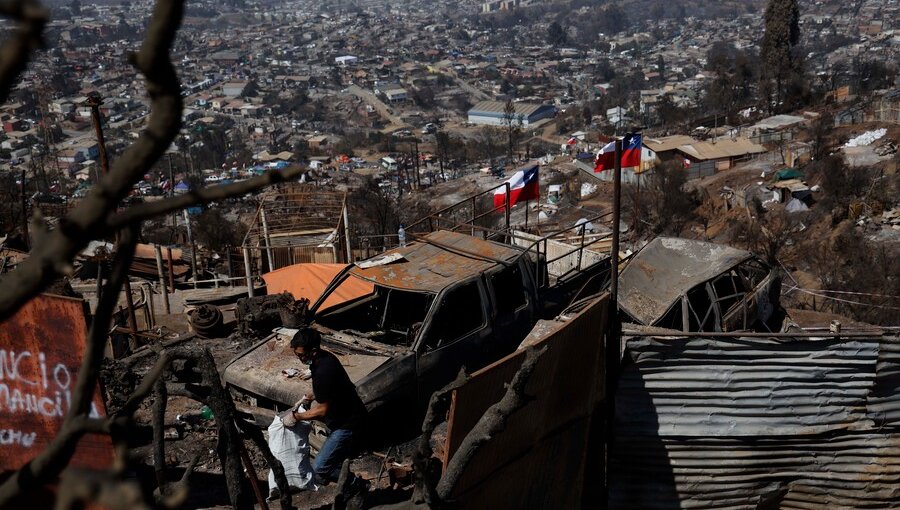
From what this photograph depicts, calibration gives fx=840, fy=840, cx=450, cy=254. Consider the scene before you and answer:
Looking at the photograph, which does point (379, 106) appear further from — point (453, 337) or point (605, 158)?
point (453, 337)

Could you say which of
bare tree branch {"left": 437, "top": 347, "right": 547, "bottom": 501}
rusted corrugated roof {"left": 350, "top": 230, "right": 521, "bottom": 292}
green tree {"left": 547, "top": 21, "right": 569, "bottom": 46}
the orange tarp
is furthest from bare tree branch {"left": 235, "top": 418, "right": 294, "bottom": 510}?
green tree {"left": 547, "top": 21, "right": 569, "bottom": 46}

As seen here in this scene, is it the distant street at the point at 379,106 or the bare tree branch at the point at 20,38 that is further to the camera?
the distant street at the point at 379,106

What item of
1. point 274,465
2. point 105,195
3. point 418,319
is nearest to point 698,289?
point 418,319

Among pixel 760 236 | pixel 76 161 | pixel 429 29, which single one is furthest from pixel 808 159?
pixel 429 29

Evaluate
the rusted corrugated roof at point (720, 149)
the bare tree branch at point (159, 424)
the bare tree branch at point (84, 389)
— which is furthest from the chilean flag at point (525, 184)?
the rusted corrugated roof at point (720, 149)

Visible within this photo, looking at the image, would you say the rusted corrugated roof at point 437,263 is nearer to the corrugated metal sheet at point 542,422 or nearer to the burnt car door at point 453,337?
the burnt car door at point 453,337
